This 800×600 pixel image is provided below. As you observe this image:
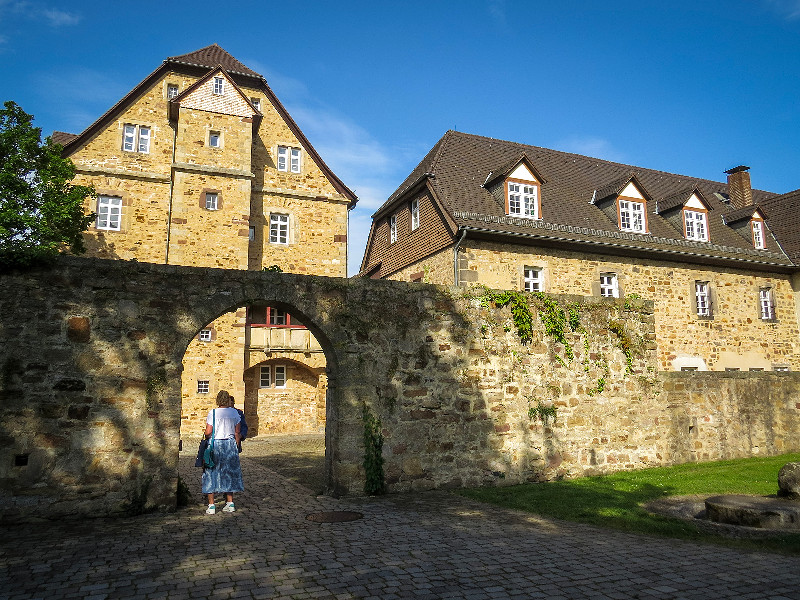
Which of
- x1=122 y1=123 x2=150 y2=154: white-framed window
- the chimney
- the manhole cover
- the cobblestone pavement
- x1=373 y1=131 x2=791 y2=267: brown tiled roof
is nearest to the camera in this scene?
the cobblestone pavement

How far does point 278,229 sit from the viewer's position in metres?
23.8

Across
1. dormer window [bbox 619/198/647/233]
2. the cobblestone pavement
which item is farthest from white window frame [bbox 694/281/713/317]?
the cobblestone pavement

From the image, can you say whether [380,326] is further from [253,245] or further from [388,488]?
[253,245]

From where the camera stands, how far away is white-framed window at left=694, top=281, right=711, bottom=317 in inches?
866

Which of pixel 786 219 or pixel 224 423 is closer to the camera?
pixel 224 423

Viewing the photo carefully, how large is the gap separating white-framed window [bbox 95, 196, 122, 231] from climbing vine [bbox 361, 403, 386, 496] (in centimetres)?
1637

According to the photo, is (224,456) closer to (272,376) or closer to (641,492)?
(641,492)

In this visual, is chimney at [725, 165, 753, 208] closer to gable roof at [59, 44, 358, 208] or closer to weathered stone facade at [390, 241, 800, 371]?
weathered stone facade at [390, 241, 800, 371]

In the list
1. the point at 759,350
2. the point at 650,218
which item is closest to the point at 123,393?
the point at 650,218

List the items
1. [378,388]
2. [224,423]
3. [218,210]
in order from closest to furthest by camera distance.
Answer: [224,423] < [378,388] < [218,210]

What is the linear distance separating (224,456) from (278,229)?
1679 cm

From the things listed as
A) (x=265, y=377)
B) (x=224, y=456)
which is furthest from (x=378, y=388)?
(x=265, y=377)

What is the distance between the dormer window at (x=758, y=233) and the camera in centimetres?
2400

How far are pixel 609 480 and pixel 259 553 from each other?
7.08 meters
